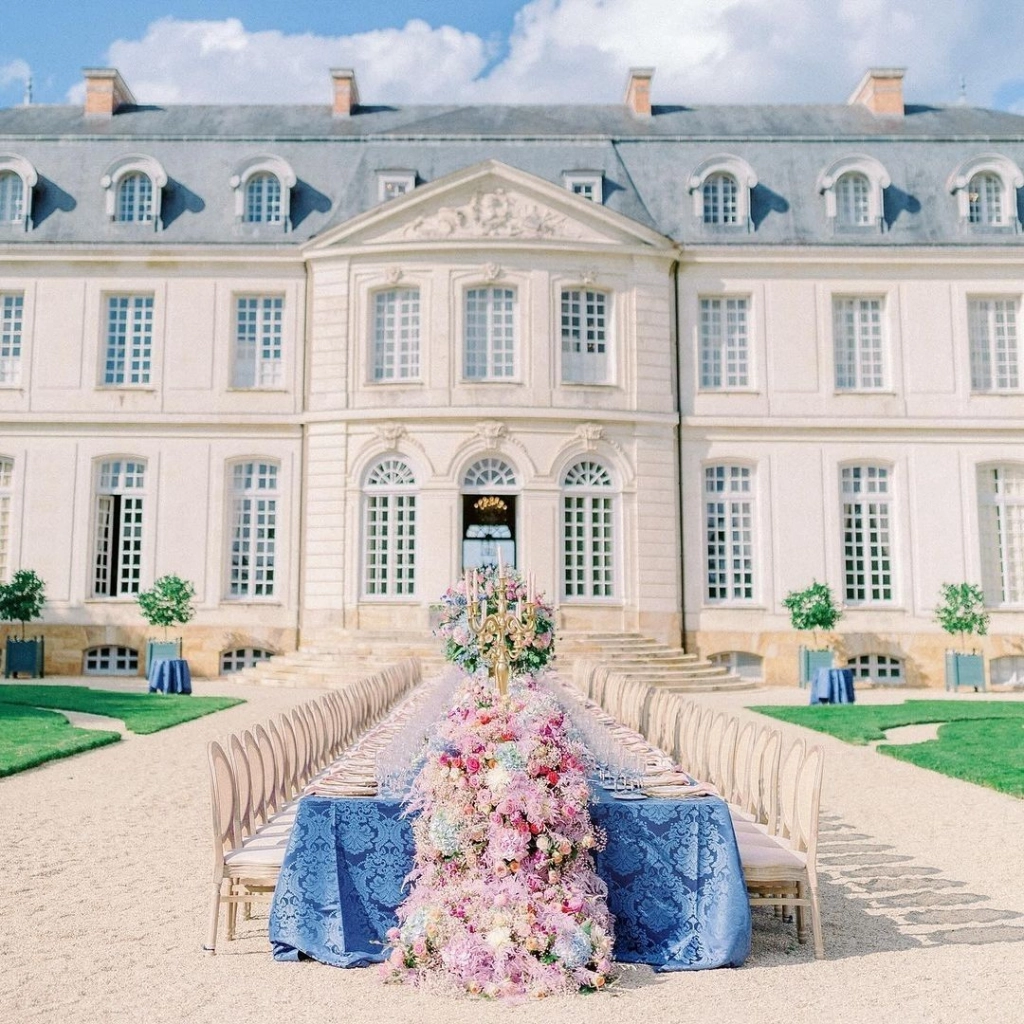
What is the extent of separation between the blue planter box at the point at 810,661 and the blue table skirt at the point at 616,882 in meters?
14.4

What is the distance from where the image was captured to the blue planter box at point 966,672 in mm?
17844

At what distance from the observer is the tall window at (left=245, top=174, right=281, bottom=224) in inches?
781

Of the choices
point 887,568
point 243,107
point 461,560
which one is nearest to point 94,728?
point 461,560

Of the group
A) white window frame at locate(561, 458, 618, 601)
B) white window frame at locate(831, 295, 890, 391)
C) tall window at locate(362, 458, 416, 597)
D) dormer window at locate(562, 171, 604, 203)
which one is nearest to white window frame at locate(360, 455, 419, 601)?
tall window at locate(362, 458, 416, 597)

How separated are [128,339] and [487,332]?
272 inches

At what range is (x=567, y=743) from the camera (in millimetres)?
4340

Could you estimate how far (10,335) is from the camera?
19734 mm

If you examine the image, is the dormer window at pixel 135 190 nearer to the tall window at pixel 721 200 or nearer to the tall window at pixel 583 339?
the tall window at pixel 583 339

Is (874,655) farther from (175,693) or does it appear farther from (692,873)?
(692,873)

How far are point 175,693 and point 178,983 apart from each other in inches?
493

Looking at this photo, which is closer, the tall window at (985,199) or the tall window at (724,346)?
the tall window at (724,346)

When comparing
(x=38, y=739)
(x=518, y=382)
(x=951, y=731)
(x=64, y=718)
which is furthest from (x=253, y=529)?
(x=951, y=731)

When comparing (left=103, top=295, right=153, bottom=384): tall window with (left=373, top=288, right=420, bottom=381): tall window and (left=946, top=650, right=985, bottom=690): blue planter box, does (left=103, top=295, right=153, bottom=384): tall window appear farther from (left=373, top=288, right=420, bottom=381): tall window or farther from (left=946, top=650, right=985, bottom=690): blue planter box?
(left=946, top=650, right=985, bottom=690): blue planter box

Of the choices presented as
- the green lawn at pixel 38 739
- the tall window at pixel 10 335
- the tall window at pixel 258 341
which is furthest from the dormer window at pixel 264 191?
the green lawn at pixel 38 739
